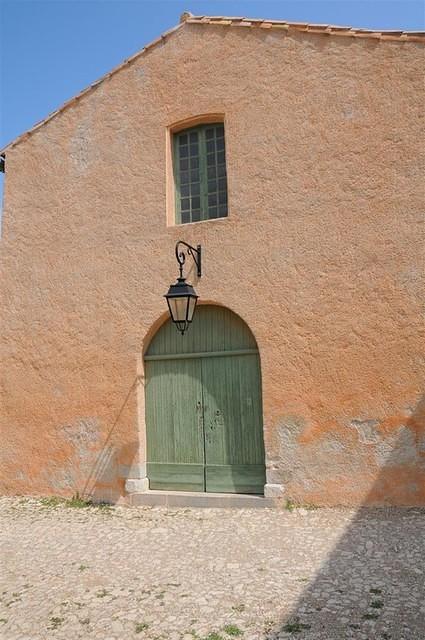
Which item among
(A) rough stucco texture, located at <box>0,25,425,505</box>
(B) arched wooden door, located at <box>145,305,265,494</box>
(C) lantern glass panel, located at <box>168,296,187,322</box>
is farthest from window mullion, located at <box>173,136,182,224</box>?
(C) lantern glass panel, located at <box>168,296,187,322</box>

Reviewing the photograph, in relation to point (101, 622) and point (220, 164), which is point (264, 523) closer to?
point (101, 622)

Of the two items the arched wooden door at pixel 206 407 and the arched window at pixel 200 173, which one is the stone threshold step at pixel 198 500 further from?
the arched window at pixel 200 173

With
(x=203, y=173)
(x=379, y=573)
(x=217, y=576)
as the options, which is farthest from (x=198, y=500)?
(x=203, y=173)

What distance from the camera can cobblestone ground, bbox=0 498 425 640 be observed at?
341 cm

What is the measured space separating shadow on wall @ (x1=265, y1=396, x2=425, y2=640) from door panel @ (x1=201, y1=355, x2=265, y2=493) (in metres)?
1.24

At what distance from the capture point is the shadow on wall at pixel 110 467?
22.6 feet

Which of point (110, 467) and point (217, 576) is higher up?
point (110, 467)

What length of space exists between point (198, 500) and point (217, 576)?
7.07 feet

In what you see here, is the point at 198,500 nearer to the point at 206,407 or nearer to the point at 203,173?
the point at 206,407

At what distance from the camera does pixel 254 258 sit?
6.48 m

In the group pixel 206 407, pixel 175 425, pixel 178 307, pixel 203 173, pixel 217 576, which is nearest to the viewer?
pixel 217 576

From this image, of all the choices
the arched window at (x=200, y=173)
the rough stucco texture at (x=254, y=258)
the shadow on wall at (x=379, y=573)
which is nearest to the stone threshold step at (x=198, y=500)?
the rough stucco texture at (x=254, y=258)

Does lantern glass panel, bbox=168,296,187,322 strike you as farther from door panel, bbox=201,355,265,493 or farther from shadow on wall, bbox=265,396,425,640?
shadow on wall, bbox=265,396,425,640

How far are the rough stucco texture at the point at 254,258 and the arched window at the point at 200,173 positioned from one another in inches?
11.2
